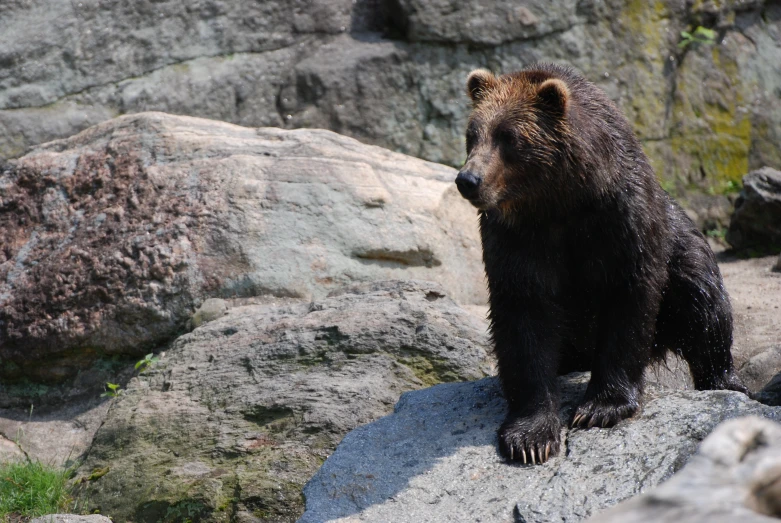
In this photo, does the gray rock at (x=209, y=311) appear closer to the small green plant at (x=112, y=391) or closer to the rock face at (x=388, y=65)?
the small green plant at (x=112, y=391)

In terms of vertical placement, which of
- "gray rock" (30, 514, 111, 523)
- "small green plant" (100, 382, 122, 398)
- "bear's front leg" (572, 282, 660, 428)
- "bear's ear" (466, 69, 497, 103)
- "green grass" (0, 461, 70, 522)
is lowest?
"green grass" (0, 461, 70, 522)

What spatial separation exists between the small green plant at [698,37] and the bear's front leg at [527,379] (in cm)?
647

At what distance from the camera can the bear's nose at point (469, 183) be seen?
14.7ft

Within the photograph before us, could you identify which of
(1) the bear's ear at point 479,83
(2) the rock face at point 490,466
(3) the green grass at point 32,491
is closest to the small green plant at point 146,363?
(3) the green grass at point 32,491

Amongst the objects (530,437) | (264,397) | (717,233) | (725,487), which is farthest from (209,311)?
(717,233)

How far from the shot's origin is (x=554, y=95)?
4625 millimetres

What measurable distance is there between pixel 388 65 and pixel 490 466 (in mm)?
5702

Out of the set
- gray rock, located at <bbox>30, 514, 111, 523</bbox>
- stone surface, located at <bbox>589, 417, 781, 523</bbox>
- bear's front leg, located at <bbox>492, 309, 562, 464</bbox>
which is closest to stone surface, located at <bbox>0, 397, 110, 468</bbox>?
gray rock, located at <bbox>30, 514, 111, 523</bbox>

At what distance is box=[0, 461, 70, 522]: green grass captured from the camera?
5242mm

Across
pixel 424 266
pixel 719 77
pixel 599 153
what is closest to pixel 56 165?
pixel 424 266

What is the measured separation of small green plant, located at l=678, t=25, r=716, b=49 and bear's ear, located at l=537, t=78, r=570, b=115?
599 centimetres

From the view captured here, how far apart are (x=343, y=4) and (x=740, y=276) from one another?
186 inches

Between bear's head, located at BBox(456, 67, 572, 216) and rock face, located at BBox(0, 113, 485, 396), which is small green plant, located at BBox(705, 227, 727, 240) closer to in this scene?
rock face, located at BBox(0, 113, 485, 396)

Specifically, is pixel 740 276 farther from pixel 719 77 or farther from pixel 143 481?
pixel 143 481
